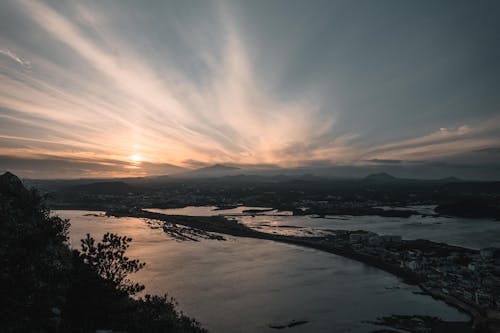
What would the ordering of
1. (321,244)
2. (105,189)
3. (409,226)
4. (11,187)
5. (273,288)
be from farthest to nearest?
(105,189) < (409,226) < (321,244) < (273,288) < (11,187)

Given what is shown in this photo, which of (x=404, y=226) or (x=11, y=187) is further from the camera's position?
(x=404, y=226)

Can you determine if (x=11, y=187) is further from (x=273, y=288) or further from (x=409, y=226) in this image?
(x=409, y=226)

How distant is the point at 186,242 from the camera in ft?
155

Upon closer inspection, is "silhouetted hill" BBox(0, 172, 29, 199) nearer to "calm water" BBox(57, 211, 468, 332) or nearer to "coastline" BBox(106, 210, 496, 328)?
"calm water" BBox(57, 211, 468, 332)

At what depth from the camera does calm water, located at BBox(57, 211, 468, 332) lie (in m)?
22.2

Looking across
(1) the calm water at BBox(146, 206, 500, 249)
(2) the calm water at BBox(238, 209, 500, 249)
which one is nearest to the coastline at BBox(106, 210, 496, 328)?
(1) the calm water at BBox(146, 206, 500, 249)

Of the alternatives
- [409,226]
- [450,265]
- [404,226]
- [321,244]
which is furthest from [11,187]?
[409,226]

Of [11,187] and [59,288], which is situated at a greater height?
[11,187]

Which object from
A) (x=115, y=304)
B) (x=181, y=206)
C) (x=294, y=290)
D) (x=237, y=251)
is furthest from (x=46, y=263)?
(x=181, y=206)

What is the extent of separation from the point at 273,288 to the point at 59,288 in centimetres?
1905

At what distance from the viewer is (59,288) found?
11961 millimetres

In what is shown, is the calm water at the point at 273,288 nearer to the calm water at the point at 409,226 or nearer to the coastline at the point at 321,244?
the coastline at the point at 321,244

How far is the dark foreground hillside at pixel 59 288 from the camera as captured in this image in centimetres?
852

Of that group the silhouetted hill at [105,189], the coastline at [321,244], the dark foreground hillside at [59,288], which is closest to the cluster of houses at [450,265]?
the coastline at [321,244]
